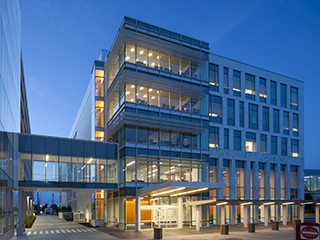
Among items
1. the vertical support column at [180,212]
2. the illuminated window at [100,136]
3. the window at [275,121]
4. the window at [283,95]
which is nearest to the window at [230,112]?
the window at [275,121]

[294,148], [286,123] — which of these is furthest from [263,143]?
[294,148]

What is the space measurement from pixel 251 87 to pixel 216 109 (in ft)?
24.1

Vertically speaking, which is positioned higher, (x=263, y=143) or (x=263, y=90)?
(x=263, y=90)

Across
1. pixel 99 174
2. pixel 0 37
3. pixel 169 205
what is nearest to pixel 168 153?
pixel 169 205

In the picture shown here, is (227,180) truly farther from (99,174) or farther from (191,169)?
(99,174)

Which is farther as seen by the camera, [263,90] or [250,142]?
[263,90]

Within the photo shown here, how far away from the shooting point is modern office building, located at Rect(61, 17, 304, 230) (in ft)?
113

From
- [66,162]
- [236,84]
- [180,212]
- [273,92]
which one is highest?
[236,84]

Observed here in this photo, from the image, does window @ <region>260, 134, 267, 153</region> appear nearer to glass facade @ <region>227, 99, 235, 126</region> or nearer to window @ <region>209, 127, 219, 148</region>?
glass facade @ <region>227, 99, 235, 126</region>

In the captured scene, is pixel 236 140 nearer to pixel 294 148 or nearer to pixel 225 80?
pixel 225 80

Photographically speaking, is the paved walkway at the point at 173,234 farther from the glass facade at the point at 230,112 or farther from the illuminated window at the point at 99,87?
the illuminated window at the point at 99,87

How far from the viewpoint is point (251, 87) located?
4506 centimetres

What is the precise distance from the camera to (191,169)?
123ft

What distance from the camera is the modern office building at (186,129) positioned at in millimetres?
34438
